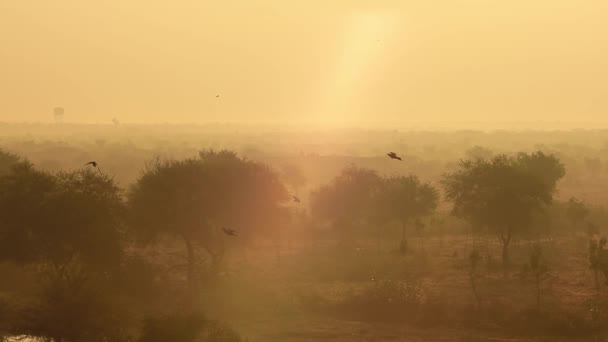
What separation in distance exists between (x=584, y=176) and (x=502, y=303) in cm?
7188

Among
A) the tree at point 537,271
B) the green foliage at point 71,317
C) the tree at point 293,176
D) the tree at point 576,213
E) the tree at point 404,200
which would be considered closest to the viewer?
the green foliage at point 71,317

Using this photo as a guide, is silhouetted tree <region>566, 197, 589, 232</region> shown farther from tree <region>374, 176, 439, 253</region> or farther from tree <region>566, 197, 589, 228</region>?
tree <region>374, 176, 439, 253</region>

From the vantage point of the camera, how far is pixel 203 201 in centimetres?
3956

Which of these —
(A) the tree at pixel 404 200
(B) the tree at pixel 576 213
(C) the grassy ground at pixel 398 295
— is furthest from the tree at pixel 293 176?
(B) the tree at pixel 576 213

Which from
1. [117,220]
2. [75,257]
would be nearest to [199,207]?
[117,220]

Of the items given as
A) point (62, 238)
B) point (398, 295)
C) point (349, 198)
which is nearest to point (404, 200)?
point (349, 198)

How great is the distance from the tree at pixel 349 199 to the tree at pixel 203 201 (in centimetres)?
1178

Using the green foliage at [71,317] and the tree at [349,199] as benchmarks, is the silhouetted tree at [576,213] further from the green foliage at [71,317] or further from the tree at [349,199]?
the green foliage at [71,317]

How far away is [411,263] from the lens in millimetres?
43062

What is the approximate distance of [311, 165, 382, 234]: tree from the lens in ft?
182

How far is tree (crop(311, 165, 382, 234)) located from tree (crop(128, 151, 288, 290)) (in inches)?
464

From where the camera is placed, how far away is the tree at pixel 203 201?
3803 cm

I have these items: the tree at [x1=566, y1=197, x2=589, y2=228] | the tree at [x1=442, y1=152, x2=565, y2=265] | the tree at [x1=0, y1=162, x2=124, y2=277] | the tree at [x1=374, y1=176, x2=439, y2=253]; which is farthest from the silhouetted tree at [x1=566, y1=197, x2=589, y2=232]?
the tree at [x1=0, y1=162, x2=124, y2=277]

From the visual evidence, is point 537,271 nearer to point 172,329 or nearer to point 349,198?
point 349,198
